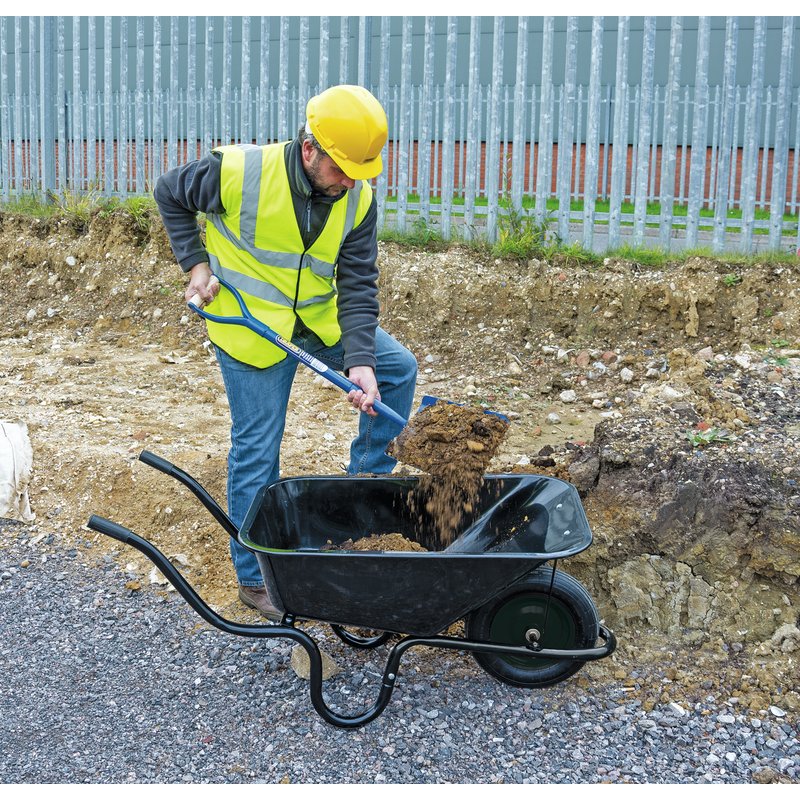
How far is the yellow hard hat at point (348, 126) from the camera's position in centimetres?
286

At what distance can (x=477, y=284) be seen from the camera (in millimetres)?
7008

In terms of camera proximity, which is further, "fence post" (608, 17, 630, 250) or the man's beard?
"fence post" (608, 17, 630, 250)

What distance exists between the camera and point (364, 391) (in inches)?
126

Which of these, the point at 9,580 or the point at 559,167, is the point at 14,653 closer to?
the point at 9,580

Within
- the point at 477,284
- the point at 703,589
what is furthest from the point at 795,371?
the point at 477,284

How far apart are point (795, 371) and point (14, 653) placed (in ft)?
11.8

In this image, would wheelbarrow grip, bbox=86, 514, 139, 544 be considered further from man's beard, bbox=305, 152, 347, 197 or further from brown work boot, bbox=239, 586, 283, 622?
man's beard, bbox=305, 152, 347, 197

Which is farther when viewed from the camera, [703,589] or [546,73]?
[546,73]

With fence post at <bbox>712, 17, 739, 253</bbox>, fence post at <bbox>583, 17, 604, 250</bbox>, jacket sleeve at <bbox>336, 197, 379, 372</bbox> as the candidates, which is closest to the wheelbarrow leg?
jacket sleeve at <bbox>336, 197, 379, 372</bbox>

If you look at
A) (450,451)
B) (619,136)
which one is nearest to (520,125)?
(619,136)

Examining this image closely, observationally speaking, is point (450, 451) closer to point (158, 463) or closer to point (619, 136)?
point (158, 463)

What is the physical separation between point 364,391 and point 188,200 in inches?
34.5

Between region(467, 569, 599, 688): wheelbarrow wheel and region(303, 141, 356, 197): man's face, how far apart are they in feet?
4.54

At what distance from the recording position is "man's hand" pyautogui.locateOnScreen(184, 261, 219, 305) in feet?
10.5
